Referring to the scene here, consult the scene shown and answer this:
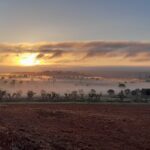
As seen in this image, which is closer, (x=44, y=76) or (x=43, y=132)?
(x=43, y=132)

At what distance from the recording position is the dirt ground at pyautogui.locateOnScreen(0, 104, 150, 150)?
10188 mm

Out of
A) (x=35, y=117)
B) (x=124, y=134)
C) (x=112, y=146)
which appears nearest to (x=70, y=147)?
(x=112, y=146)

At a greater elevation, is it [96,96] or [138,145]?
[96,96]

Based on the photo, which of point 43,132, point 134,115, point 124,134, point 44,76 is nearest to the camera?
point 43,132

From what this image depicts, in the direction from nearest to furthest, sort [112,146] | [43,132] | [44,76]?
1. [112,146]
2. [43,132]
3. [44,76]

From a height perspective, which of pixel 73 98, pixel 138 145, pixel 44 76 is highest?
pixel 44 76

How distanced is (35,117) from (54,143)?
611cm

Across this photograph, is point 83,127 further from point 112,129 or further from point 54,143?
point 54,143

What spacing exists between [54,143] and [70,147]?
486 millimetres

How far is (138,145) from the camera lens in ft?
39.4

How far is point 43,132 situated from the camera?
12.6 meters

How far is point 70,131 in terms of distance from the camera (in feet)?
44.5

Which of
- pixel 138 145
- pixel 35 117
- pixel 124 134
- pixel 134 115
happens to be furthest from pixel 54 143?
pixel 134 115

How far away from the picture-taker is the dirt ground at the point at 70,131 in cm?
1019
